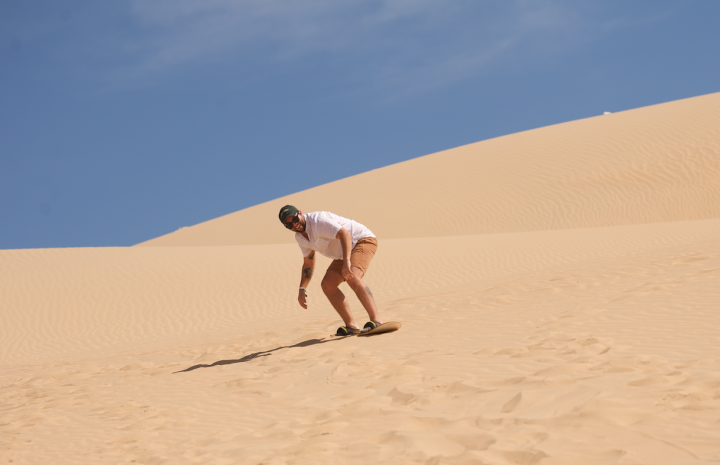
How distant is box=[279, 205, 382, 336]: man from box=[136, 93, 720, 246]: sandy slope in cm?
2147

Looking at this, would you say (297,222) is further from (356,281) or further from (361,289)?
(361,289)

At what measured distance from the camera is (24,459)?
393cm

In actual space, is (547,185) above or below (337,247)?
above

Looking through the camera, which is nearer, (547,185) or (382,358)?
(382,358)

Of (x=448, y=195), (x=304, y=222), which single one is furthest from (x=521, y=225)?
(x=304, y=222)

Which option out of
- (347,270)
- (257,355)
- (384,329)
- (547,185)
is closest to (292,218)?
(347,270)

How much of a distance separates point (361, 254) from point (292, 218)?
2.72ft

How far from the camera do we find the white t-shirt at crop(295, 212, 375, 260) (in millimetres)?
5867

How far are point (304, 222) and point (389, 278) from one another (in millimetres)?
9179

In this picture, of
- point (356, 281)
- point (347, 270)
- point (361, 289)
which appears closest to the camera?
point (347, 270)

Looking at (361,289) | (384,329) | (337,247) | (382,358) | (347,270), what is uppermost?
(337,247)

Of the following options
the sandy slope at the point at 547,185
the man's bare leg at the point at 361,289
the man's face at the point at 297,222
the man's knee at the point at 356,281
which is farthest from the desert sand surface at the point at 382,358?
the sandy slope at the point at 547,185

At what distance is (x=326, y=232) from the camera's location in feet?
19.3

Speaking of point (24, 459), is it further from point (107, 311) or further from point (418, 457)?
point (107, 311)
